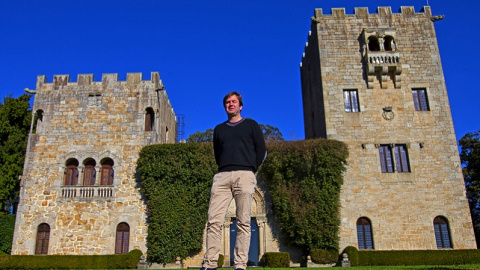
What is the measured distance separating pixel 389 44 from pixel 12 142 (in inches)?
987

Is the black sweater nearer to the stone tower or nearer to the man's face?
the man's face

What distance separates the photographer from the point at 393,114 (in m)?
22.5

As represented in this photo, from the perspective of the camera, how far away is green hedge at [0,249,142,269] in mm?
18875

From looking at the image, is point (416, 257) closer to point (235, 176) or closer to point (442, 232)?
point (442, 232)

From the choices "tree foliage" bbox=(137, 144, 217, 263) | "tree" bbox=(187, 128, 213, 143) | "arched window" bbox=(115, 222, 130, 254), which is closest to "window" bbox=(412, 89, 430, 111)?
"tree foliage" bbox=(137, 144, 217, 263)

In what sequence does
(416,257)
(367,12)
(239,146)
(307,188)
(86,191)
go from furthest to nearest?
(367,12)
(86,191)
(307,188)
(416,257)
(239,146)

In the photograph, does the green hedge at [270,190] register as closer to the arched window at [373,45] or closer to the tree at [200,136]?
the arched window at [373,45]

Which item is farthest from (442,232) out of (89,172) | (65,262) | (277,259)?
(89,172)

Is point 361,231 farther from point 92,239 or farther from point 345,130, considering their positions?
point 92,239

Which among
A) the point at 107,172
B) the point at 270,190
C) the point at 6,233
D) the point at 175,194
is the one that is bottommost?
the point at 6,233

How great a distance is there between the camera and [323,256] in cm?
1923

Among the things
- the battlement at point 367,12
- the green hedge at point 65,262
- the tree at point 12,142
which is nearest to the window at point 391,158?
the battlement at point 367,12

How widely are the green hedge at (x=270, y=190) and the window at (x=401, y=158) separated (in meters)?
2.97

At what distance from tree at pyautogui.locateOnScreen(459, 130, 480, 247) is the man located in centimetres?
2989
